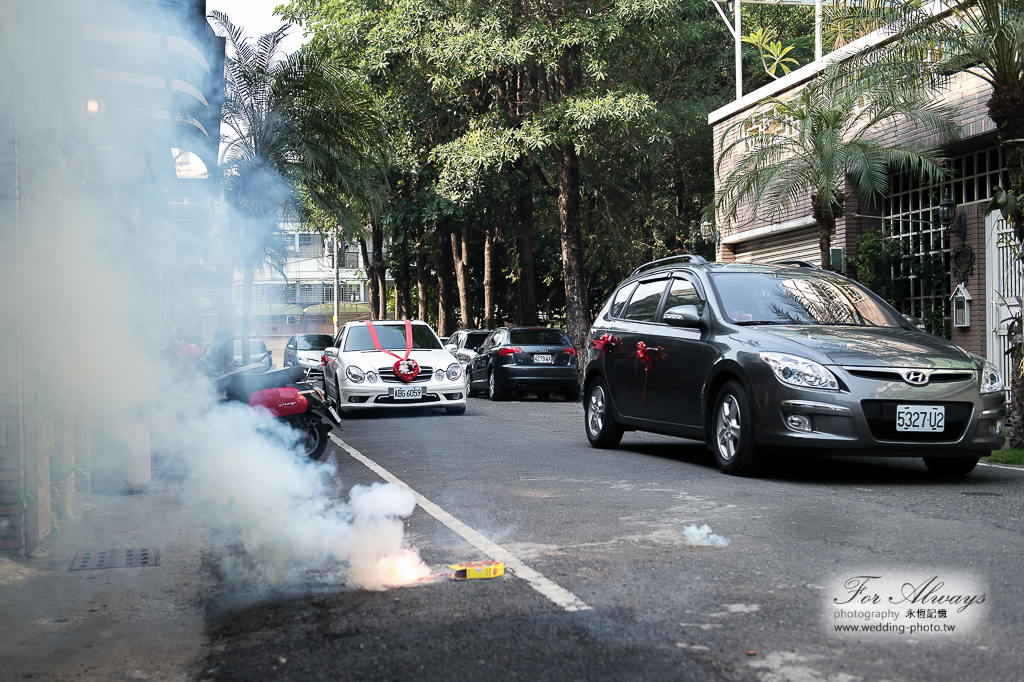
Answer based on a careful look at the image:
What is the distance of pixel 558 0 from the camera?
22.7m

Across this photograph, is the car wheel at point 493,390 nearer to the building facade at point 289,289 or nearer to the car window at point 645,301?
the building facade at point 289,289

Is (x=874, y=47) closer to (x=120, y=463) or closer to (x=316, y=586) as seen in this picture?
(x=120, y=463)

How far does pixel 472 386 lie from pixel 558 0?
28.4 feet

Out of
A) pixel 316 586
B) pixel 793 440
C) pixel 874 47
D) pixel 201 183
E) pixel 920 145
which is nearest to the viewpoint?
pixel 316 586

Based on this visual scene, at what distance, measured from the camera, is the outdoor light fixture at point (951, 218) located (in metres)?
15.0

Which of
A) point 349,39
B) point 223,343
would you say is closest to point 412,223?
point 349,39

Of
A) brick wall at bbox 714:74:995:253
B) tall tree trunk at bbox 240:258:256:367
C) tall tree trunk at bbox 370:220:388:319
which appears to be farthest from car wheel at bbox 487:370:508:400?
tall tree trunk at bbox 370:220:388:319

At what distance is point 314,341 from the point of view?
72.8ft

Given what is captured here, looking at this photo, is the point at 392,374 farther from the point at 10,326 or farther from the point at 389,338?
the point at 10,326

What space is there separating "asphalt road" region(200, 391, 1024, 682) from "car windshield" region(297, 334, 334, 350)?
14.2m

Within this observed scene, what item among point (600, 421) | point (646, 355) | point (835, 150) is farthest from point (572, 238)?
point (646, 355)

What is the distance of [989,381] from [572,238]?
665 inches

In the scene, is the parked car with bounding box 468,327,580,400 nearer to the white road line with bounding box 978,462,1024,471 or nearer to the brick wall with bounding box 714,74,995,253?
the brick wall with bounding box 714,74,995,253

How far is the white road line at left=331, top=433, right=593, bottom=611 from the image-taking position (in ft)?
13.8
